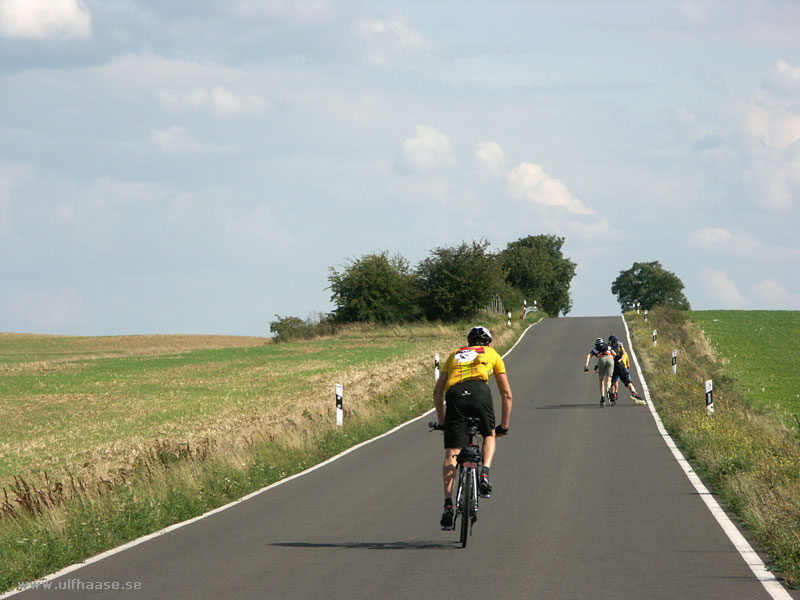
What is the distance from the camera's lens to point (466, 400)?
857cm

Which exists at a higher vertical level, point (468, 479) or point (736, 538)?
point (468, 479)

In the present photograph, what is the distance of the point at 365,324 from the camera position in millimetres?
67812

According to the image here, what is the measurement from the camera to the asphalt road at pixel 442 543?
7.06 metres

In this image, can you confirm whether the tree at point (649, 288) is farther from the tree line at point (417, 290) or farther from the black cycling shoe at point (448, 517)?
the black cycling shoe at point (448, 517)

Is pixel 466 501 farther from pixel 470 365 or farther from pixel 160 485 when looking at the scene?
pixel 160 485

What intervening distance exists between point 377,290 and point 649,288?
7022cm

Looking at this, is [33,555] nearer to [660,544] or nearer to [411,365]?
[660,544]

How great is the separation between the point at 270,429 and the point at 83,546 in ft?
28.4

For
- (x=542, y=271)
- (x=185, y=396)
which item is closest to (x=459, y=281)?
(x=185, y=396)

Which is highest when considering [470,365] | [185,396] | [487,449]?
[470,365]

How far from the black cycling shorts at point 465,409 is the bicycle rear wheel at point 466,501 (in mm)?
310

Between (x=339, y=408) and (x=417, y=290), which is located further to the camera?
(x=417, y=290)

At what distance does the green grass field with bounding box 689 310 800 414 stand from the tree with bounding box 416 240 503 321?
47.4 feet

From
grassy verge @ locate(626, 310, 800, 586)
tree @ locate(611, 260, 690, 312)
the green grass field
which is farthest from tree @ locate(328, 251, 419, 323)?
tree @ locate(611, 260, 690, 312)
